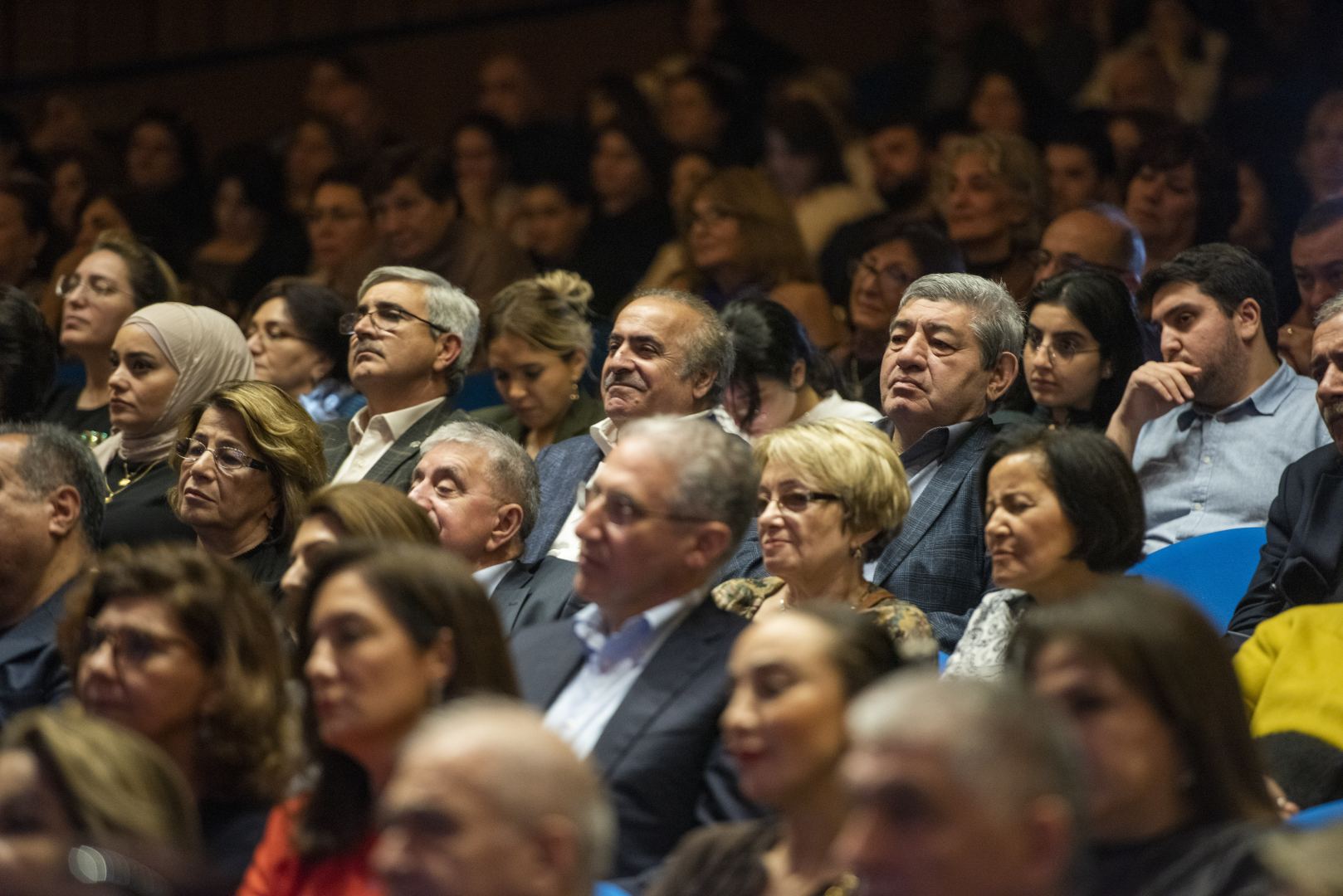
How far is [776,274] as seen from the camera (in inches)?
196

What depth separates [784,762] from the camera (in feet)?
7.07

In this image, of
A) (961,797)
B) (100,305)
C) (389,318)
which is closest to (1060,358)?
(389,318)

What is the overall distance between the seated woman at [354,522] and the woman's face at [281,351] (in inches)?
73.3

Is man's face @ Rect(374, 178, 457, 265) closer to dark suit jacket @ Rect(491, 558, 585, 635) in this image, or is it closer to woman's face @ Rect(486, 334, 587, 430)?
woman's face @ Rect(486, 334, 587, 430)

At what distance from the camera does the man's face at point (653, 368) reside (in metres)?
3.89

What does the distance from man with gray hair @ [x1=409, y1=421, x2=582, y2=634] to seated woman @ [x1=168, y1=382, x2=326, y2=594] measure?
0.85ft

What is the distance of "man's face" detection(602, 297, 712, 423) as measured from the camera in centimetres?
389

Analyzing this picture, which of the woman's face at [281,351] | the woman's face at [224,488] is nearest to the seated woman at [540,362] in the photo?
the woman's face at [281,351]

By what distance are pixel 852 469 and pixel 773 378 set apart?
1.01m

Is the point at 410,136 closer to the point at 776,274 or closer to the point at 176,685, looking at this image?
the point at 776,274

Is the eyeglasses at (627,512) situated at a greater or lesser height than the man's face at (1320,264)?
greater

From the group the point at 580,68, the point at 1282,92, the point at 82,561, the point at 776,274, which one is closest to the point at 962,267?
the point at 776,274

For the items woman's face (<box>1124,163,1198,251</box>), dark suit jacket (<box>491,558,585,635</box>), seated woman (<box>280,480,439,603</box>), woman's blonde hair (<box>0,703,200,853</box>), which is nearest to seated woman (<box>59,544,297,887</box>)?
seated woman (<box>280,480,439,603</box>)

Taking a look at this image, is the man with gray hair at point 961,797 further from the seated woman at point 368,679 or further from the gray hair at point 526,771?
the seated woman at point 368,679
